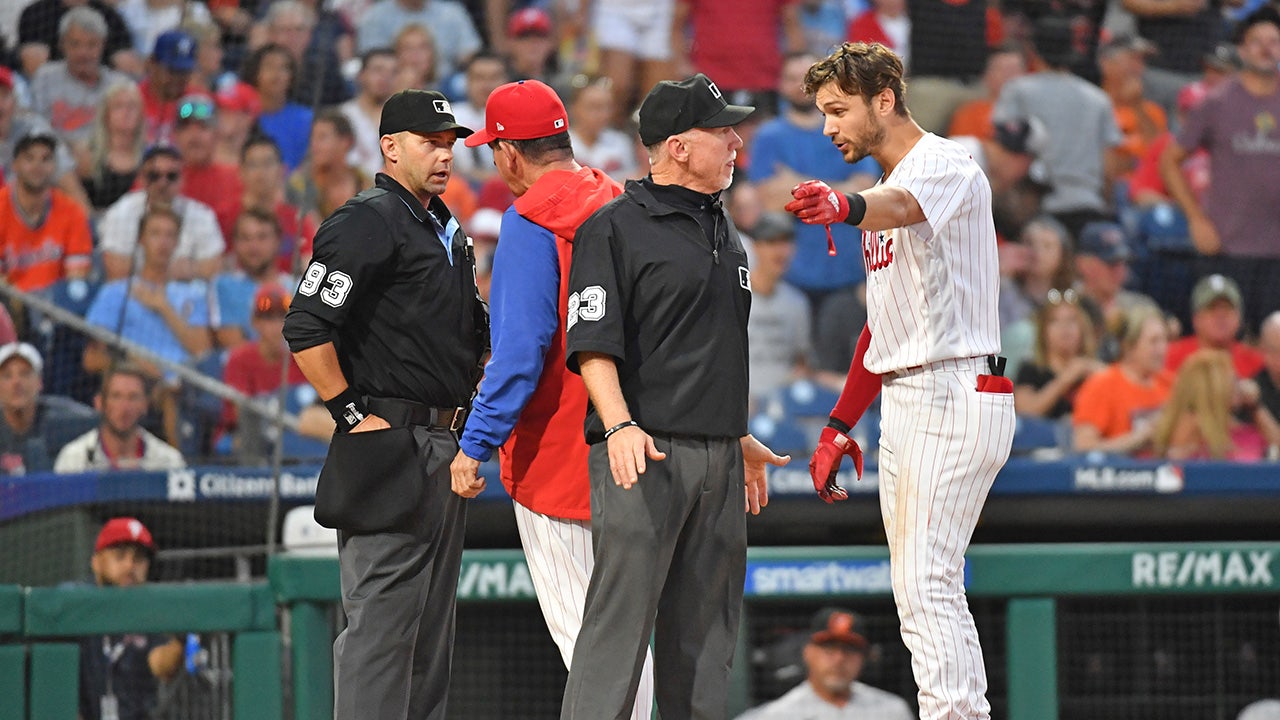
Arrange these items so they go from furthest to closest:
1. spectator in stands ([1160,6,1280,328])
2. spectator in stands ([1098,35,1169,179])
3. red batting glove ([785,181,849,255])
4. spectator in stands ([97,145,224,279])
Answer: spectator in stands ([1098,35,1169,179]) < spectator in stands ([1160,6,1280,328]) < spectator in stands ([97,145,224,279]) < red batting glove ([785,181,849,255])

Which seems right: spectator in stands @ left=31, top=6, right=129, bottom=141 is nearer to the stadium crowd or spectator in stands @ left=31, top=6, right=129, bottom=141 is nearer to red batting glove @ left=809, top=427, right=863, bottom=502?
the stadium crowd

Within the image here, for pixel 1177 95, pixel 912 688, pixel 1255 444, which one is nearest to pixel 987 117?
pixel 1177 95

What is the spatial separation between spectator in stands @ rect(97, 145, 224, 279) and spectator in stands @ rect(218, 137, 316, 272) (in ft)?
0.37

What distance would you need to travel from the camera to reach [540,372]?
3.42m

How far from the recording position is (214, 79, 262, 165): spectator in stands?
25.2ft

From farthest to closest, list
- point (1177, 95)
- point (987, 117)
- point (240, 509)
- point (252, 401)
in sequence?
point (1177, 95), point (987, 117), point (252, 401), point (240, 509)

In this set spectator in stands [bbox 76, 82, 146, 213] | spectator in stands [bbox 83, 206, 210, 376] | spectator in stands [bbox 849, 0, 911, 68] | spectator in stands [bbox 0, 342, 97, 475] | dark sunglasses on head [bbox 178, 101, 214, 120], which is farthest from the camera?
spectator in stands [bbox 849, 0, 911, 68]

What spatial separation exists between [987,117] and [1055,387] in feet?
5.90

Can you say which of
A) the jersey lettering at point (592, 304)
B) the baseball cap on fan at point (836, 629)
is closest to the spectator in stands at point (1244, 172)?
the baseball cap on fan at point (836, 629)

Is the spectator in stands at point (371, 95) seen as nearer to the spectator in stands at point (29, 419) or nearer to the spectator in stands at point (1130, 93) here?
the spectator in stands at point (29, 419)

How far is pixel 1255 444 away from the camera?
293 inches

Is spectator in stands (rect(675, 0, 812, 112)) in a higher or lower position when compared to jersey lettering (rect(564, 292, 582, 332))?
higher

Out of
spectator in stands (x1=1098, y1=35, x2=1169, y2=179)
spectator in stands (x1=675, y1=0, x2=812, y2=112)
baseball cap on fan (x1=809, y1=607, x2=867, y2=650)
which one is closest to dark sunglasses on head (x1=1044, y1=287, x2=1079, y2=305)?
spectator in stands (x1=1098, y1=35, x2=1169, y2=179)

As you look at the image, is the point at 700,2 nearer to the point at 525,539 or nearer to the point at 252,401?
the point at 252,401
